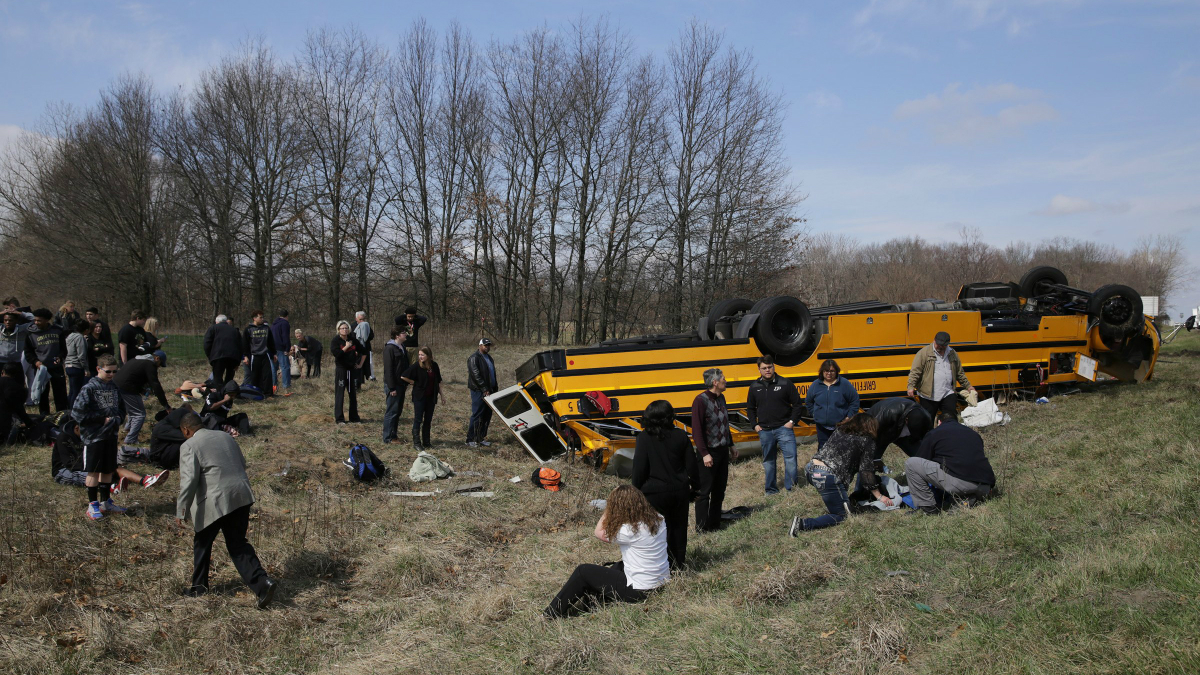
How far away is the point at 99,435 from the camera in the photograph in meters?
7.44

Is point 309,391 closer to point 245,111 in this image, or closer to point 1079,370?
point 1079,370

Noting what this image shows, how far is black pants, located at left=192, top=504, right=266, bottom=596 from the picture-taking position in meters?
5.90

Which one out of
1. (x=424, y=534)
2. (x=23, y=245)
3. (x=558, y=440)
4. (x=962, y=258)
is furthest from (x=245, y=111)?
(x=962, y=258)

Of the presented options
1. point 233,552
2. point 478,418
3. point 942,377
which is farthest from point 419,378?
point 942,377

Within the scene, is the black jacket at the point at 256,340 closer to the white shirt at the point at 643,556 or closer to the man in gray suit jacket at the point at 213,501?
the man in gray suit jacket at the point at 213,501

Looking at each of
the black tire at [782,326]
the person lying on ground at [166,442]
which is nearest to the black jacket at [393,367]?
the person lying on ground at [166,442]

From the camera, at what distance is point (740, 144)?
29.9 metres

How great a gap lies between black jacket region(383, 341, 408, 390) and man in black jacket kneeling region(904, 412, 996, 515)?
762cm

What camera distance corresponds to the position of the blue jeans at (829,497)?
6.80 metres

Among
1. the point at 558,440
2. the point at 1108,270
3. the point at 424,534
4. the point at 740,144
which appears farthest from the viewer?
the point at 1108,270

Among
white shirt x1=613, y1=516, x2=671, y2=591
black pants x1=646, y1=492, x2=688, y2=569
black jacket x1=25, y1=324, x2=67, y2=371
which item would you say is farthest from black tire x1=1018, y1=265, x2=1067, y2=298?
black jacket x1=25, y1=324, x2=67, y2=371

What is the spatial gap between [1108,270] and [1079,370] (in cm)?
5849

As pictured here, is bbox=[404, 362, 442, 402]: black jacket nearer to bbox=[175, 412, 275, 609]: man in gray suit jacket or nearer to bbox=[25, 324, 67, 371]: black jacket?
bbox=[175, 412, 275, 609]: man in gray suit jacket

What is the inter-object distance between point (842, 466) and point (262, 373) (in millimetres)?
11224
